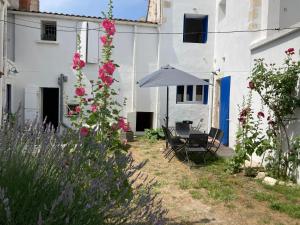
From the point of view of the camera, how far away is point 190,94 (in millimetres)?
15836

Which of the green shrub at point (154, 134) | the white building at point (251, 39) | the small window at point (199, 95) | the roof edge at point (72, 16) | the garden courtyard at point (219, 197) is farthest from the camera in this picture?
the small window at point (199, 95)

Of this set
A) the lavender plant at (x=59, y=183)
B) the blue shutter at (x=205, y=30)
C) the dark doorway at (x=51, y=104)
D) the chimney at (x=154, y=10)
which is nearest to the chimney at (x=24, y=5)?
the dark doorway at (x=51, y=104)

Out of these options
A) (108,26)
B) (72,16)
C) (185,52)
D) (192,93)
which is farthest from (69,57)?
(108,26)

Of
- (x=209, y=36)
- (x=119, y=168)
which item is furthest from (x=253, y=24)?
(x=119, y=168)

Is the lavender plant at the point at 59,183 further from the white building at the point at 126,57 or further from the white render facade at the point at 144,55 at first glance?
the white building at the point at 126,57

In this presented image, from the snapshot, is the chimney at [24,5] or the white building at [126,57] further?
the chimney at [24,5]

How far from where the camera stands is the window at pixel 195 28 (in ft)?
51.4

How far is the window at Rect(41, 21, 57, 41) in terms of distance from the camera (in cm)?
1465

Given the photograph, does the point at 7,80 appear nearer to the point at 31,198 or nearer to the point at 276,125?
the point at 276,125

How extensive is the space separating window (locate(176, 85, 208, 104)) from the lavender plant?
41.4 feet

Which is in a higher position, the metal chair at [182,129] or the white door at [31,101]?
the white door at [31,101]

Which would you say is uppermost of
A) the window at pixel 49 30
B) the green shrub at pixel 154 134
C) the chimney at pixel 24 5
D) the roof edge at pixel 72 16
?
the chimney at pixel 24 5

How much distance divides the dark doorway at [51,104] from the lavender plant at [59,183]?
41.0ft

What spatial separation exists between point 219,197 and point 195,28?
11128 mm
